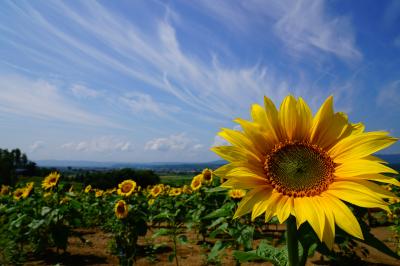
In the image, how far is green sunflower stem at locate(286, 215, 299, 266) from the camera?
140cm

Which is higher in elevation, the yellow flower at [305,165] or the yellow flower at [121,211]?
the yellow flower at [305,165]

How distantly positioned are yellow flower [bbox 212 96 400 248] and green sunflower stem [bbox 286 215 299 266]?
0.16ft

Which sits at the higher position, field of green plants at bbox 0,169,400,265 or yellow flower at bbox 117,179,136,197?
yellow flower at bbox 117,179,136,197

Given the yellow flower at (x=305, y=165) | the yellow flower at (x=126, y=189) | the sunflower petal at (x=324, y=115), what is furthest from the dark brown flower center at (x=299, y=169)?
the yellow flower at (x=126, y=189)

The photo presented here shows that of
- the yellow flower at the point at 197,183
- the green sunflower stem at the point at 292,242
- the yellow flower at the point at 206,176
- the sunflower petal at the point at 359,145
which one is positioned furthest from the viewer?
the yellow flower at the point at 197,183

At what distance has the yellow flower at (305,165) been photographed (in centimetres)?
142

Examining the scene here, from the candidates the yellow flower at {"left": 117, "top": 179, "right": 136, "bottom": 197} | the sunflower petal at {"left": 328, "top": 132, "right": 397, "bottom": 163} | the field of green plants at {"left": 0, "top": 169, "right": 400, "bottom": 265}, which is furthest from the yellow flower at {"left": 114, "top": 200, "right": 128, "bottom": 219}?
the sunflower petal at {"left": 328, "top": 132, "right": 397, "bottom": 163}

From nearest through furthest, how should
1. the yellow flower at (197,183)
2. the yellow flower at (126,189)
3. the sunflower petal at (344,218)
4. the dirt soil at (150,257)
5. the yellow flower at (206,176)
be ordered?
the sunflower petal at (344,218) < the dirt soil at (150,257) < the yellow flower at (206,176) < the yellow flower at (197,183) < the yellow flower at (126,189)

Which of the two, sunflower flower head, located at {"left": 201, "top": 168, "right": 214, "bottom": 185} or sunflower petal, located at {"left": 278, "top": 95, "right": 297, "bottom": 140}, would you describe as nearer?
sunflower petal, located at {"left": 278, "top": 95, "right": 297, "bottom": 140}

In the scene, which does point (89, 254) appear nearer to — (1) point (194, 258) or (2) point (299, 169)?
(1) point (194, 258)

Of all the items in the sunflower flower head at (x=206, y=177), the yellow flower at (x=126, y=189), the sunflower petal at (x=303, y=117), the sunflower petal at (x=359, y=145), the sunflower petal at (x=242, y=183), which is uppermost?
the sunflower petal at (x=303, y=117)

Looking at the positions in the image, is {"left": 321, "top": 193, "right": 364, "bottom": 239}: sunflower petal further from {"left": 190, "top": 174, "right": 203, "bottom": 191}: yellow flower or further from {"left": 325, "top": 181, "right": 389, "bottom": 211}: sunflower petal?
{"left": 190, "top": 174, "right": 203, "bottom": 191}: yellow flower

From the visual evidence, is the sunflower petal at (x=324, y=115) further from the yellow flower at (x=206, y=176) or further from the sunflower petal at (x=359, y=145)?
the yellow flower at (x=206, y=176)

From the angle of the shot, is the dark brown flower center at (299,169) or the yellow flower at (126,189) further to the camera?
the yellow flower at (126,189)
